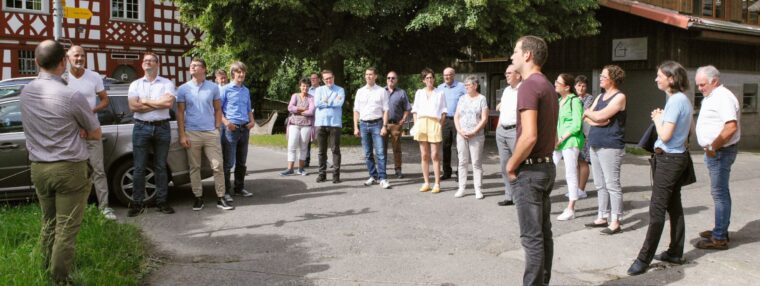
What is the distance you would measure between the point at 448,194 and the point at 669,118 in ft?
14.0

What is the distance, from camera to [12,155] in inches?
299

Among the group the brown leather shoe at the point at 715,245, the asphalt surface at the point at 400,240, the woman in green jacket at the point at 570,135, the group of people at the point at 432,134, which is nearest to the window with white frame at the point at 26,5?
the group of people at the point at 432,134

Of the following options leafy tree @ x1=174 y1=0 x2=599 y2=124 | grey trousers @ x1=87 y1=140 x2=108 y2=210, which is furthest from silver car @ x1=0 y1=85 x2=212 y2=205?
leafy tree @ x1=174 y1=0 x2=599 y2=124

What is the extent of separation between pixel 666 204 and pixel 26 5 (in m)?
28.2

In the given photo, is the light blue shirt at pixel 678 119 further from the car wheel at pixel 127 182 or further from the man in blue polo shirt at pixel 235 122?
the car wheel at pixel 127 182

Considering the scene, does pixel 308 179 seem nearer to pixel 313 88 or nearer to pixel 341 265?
pixel 313 88

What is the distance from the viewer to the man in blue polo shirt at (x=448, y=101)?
409 inches

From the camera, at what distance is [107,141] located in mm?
8055

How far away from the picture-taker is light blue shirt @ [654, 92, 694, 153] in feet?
18.4

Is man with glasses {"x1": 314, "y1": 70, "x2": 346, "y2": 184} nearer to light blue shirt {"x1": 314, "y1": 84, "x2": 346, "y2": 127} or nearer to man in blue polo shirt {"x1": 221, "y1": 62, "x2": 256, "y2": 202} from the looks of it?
light blue shirt {"x1": 314, "y1": 84, "x2": 346, "y2": 127}

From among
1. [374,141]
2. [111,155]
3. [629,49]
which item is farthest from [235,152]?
[629,49]

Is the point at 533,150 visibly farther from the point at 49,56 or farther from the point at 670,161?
the point at 49,56

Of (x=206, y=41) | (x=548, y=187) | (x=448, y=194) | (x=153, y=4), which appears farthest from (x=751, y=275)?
(x=153, y=4)

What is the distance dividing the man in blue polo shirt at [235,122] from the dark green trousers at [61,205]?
167 inches
